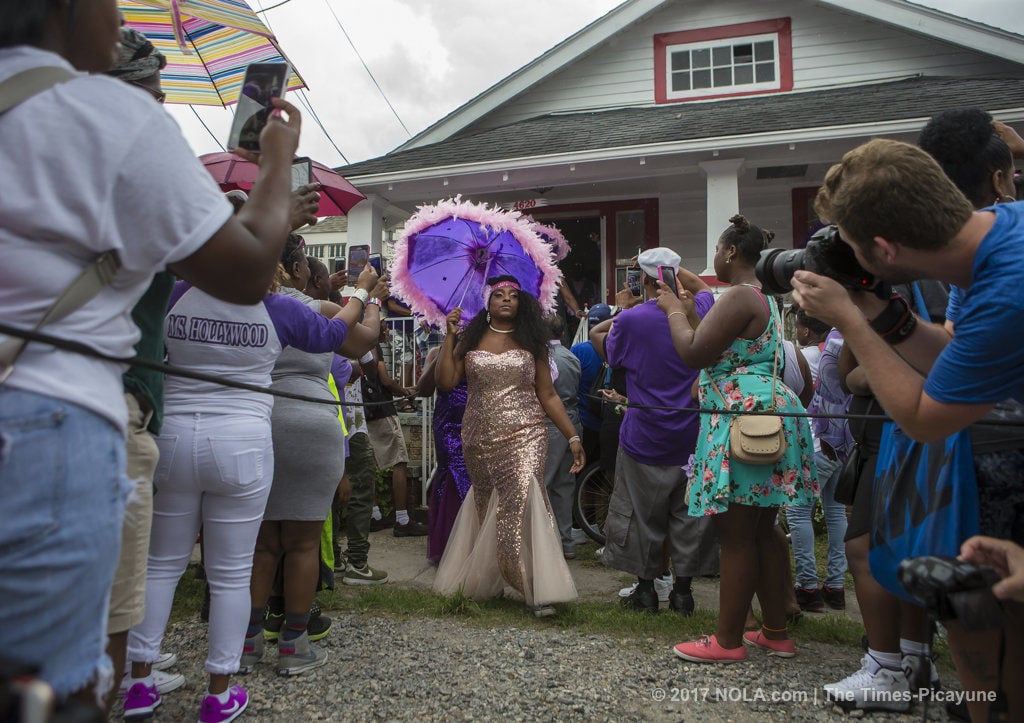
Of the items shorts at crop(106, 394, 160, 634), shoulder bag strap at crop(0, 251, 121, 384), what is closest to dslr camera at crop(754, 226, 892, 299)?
shoulder bag strap at crop(0, 251, 121, 384)

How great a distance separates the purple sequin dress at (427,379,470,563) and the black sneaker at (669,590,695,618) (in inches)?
64.1

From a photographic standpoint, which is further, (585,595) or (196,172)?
(585,595)

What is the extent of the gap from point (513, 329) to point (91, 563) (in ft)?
12.3

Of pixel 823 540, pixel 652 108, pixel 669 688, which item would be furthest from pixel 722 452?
pixel 652 108

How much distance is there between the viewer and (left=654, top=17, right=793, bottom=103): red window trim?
35.1 feet

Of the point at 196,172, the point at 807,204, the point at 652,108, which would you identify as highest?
the point at 652,108

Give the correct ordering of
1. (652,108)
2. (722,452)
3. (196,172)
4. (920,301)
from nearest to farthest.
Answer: (196,172)
(920,301)
(722,452)
(652,108)

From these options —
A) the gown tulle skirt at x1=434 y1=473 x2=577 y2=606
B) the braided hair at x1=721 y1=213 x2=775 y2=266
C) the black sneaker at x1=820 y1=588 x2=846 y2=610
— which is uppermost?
the braided hair at x1=721 y1=213 x2=775 y2=266

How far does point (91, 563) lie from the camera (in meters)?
1.13

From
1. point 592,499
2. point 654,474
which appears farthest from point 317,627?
point 592,499

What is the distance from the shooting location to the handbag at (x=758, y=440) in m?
3.21

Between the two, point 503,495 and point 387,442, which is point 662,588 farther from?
point 387,442

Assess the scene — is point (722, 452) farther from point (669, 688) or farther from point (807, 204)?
point (807, 204)

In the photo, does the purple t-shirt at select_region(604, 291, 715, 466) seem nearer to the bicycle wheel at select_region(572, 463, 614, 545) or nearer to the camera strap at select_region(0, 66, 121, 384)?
the bicycle wheel at select_region(572, 463, 614, 545)
